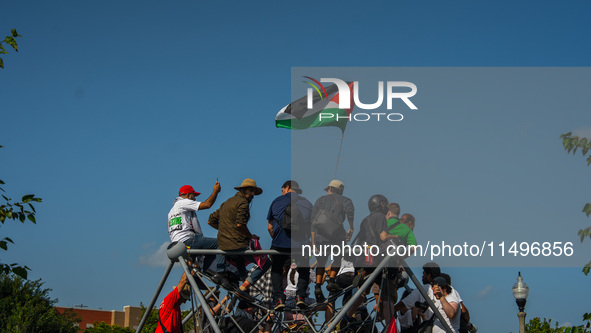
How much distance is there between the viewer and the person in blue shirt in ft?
40.5

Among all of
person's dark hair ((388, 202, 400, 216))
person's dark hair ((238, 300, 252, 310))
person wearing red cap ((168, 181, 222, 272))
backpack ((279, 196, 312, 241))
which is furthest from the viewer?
person's dark hair ((238, 300, 252, 310))

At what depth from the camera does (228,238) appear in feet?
42.5

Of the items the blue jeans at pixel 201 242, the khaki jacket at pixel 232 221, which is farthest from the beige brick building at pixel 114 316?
the khaki jacket at pixel 232 221

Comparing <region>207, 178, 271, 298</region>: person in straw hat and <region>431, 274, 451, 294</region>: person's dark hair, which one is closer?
<region>431, 274, 451, 294</region>: person's dark hair

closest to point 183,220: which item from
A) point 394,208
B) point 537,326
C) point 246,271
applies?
point 246,271

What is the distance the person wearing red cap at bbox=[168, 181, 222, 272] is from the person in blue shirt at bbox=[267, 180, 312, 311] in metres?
1.16

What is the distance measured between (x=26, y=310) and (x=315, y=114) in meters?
35.6

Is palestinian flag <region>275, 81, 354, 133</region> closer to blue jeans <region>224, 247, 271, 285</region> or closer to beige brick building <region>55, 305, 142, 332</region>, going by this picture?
blue jeans <region>224, 247, 271, 285</region>

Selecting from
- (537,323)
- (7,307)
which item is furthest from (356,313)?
(7,307)

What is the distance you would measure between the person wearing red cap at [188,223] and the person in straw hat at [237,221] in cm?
34

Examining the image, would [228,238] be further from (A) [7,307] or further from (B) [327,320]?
(A) [7,307]

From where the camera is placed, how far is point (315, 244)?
1234 centimetres

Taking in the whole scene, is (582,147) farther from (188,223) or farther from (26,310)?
(26,310)

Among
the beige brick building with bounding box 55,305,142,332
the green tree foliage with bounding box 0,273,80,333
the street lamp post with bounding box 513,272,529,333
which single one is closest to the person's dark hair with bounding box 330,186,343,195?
the street lamp post with bounding box 513,272,529,333
